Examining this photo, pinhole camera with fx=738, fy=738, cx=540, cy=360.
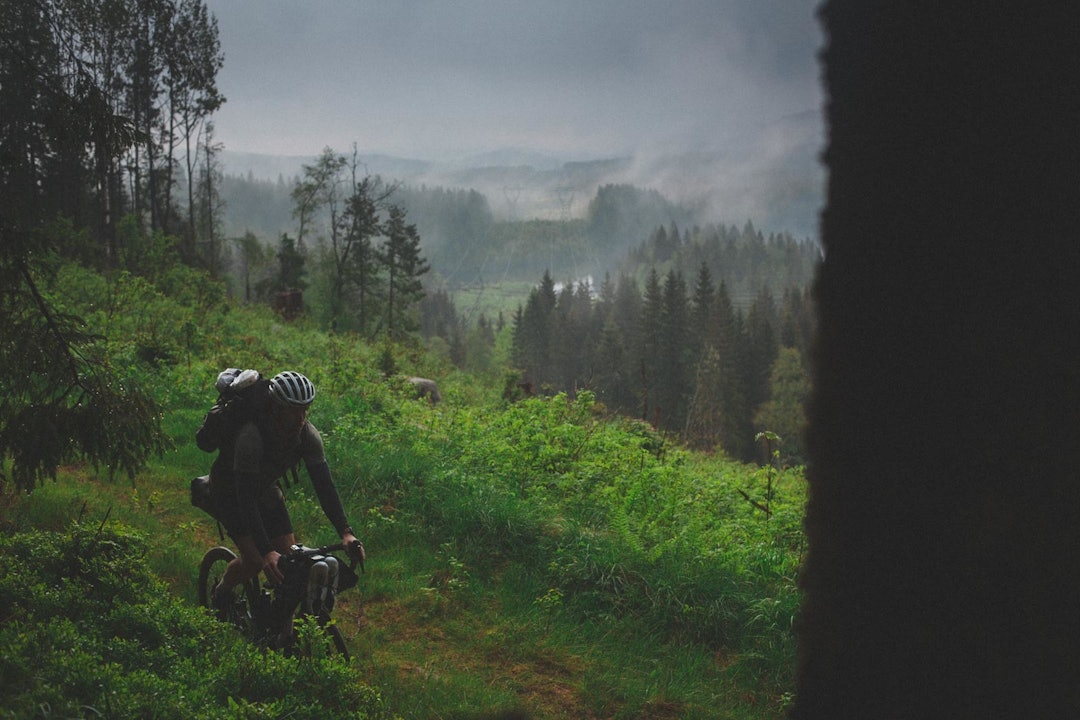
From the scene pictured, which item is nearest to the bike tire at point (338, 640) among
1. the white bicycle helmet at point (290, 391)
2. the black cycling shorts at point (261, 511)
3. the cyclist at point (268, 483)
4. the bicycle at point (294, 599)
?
the bicycle at point (294, 599)

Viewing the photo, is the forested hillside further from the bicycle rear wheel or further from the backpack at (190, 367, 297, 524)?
the backpack at (190, 367, 297, 524)

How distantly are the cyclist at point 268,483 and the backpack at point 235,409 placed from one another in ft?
0.19

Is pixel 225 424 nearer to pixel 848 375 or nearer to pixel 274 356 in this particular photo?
pixel 848 375

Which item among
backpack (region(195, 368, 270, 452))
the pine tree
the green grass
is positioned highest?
the pine tree

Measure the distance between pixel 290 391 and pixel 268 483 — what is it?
0.73 metres

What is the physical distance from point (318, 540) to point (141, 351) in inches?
325

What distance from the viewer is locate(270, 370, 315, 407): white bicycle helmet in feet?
14.5

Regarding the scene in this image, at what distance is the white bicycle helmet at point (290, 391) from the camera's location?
441cm

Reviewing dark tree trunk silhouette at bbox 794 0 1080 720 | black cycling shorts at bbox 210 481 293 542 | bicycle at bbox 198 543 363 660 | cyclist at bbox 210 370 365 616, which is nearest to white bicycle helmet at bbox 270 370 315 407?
cyclist at bbox 210 370 365 616

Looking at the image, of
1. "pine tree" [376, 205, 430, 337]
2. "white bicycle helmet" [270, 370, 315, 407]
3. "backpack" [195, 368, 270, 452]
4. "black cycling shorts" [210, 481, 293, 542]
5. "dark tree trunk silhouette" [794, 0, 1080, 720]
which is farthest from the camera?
"pine tree" [376, 205, 430, 337]

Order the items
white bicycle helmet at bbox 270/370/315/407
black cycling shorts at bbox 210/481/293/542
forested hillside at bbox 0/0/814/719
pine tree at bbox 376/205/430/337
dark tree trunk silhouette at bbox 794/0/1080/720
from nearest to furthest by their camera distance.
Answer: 1. dark tree trunk silhouette at bbox 794/0/1080/720
2. forested hillside at bbox 0/0/814/719
3. white bicycle helmet at bbox 270/370/315/407
4. black cycling shorts at bbox 210/481/293/542
5. pine tree at bbox 376/205/430/337

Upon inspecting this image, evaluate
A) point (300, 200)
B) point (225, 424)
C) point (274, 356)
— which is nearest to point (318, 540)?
point (225, 424)

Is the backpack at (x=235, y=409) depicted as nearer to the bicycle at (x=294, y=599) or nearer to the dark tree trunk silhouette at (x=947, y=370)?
the bicycle at (x=294, y=599)

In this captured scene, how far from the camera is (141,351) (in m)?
13.9
